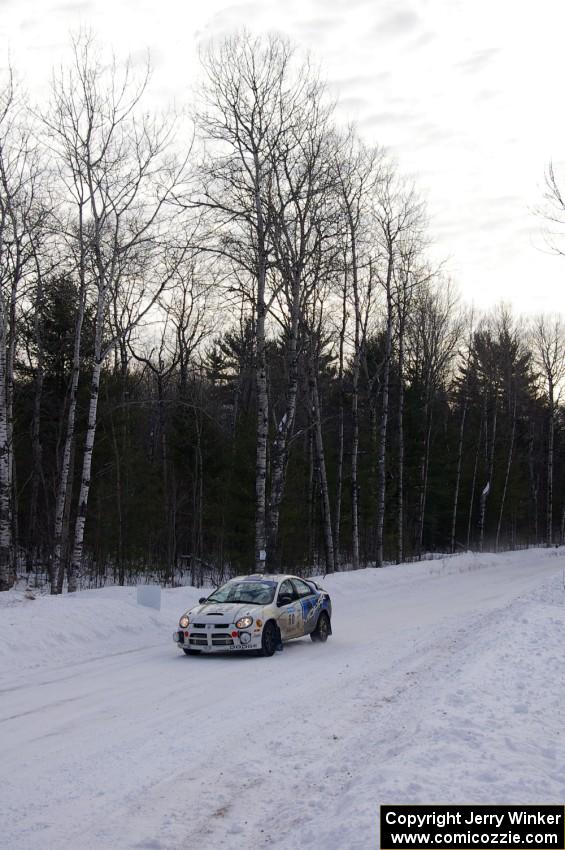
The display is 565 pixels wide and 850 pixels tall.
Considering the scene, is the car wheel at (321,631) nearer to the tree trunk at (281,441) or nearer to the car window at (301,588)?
the car window at (301,588)

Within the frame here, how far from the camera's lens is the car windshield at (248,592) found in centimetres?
1508

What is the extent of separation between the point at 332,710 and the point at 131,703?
2.64 metres

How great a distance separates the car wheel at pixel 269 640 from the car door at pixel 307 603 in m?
1.23

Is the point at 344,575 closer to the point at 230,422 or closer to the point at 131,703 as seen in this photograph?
the point at 131,703

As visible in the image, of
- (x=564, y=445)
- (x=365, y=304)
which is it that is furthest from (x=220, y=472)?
(x=564, y=445)

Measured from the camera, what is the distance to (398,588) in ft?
96.9

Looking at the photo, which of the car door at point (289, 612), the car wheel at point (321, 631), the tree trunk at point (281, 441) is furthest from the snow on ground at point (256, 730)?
the tree trunk at point (281, 441)

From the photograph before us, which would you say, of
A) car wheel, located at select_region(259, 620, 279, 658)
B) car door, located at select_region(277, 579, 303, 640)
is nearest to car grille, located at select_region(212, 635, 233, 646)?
car wheel, located at select_region(259, 620, 279, 658)

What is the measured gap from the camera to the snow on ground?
6027 millimetres

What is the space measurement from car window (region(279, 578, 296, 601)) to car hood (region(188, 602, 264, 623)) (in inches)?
41.1

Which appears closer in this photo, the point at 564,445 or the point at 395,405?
the point at 395,405

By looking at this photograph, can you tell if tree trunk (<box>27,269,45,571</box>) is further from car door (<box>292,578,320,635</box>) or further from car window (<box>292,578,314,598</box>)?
car door (<box>292,578,320,635</box>)

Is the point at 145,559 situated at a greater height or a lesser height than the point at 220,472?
lesser

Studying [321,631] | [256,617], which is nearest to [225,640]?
[256,617]
